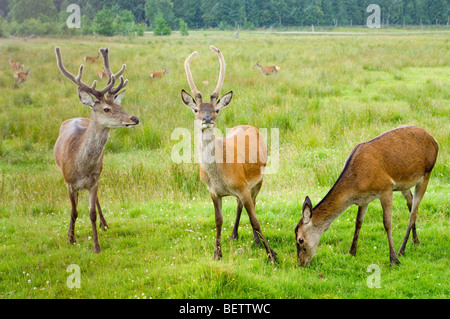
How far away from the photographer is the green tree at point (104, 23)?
1529 inches

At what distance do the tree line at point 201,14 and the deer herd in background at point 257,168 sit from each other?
32809 millimetres

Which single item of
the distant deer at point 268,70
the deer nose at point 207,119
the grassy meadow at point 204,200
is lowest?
the grassy meadow at point 204,200

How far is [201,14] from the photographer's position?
6022 cm

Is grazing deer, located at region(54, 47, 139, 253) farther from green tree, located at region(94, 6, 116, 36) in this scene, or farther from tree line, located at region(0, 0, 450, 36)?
green tree, located at region(94, 6, 116, 36)

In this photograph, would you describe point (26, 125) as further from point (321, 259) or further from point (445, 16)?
point (445, 16)

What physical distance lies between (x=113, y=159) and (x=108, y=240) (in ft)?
13.8

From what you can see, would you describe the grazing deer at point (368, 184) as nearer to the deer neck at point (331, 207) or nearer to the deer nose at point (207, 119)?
the deer neck at point (331, 207)

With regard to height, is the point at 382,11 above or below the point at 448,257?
above

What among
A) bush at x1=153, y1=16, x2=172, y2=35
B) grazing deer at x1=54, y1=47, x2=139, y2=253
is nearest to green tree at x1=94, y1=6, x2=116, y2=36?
bush at x1=153, y1=16, x2=172, y2=35

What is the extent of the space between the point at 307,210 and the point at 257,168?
110 cm

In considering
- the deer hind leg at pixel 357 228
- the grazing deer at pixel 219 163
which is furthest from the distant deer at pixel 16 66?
the deer hind leg at pixel 357 228

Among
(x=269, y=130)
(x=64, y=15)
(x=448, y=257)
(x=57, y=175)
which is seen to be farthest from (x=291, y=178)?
(x=64, y=15)

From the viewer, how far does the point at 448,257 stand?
539 centimetres

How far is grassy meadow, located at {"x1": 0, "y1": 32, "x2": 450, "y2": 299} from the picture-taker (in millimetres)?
4879
